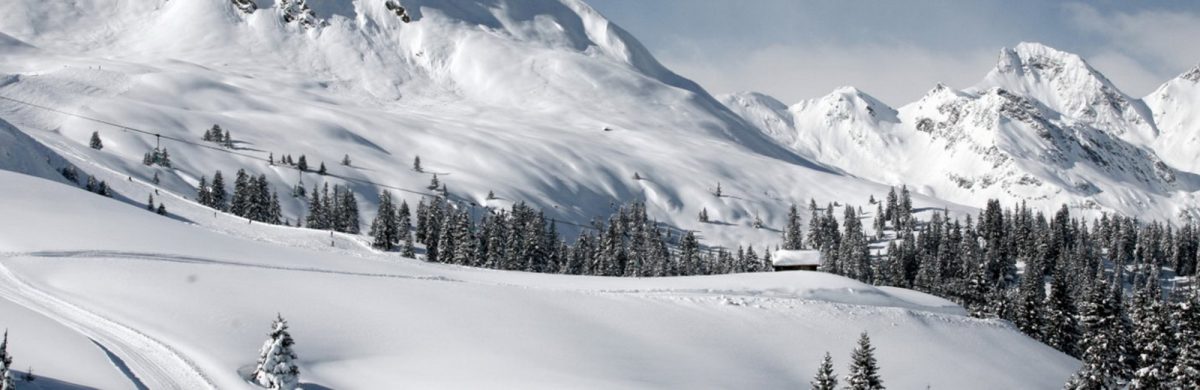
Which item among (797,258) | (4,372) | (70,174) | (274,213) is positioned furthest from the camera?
(274,213)

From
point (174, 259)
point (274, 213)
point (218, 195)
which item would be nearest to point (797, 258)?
point (174, 259)

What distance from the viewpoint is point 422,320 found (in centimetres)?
4816

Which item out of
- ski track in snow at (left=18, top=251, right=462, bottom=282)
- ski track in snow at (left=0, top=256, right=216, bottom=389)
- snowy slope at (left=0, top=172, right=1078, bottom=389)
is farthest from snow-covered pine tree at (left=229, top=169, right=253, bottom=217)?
ski track in snow at (left=0, top=256, right=216, bottom=389)

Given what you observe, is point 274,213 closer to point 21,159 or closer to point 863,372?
point 21,159

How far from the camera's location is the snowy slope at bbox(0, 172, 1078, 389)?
4056 centimetres

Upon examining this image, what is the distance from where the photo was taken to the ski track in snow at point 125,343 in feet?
116

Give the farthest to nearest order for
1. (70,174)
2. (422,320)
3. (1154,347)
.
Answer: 1. (70,174)
2. (1154,347)
3. (422,320)

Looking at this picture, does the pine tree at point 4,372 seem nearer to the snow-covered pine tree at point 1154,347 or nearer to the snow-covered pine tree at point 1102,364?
the snow-covered pine tree at point 1102,364

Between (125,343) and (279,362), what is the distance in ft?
24.0

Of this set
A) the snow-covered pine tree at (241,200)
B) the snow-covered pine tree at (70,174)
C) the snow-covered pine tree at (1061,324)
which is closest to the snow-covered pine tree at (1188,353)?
the snow-covered pine tree at (1061,324)

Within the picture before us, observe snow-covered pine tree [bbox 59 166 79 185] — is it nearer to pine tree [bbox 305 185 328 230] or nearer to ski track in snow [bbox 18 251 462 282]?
pine tree [bbox 305 185 328 230]

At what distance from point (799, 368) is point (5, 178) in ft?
179

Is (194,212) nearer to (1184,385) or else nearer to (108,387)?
(108,387)

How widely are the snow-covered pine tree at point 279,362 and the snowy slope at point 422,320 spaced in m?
1.37
